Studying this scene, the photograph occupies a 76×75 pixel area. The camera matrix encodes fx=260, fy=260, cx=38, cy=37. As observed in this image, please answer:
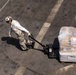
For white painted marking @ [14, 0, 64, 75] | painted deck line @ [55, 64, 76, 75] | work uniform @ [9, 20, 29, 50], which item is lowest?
white painted marking @ [14, 0, 64, 75]

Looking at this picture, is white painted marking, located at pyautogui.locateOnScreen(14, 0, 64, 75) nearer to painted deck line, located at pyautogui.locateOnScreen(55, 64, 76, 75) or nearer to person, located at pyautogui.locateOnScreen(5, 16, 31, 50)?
person, located at pyautogui.locateOnScreen(5, 16, 31, 50)

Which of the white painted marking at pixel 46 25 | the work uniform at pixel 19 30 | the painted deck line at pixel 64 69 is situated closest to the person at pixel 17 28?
the work uniform at pixel 19 30

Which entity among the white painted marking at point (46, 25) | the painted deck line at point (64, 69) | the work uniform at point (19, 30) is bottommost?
the white painted marking at point (46, 25)

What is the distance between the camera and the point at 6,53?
43.1 ft

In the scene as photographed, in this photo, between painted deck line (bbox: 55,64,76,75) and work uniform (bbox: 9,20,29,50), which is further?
work uniform (bbox: 9,20,29,50)

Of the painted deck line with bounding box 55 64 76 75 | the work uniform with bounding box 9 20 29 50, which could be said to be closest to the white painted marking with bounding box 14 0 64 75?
the work uniform with bounding box 9 20 29 50

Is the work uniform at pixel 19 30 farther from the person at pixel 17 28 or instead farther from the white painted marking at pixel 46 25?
the white painted marking at pixel 46 25

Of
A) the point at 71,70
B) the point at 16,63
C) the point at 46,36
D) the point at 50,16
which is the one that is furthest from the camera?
the point at 50,16

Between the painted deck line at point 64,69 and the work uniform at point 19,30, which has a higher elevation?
the work uniform at point 19,30

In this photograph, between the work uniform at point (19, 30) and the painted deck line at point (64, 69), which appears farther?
the work uniform at point (19, 30)

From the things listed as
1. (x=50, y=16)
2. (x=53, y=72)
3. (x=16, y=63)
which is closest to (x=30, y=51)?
(x=16, y=63)

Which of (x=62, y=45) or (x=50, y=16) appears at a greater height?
(x=62, y=45)

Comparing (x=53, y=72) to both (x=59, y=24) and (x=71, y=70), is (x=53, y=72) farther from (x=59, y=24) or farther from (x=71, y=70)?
(x=59, y=24)

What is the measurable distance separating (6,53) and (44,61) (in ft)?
7.09
